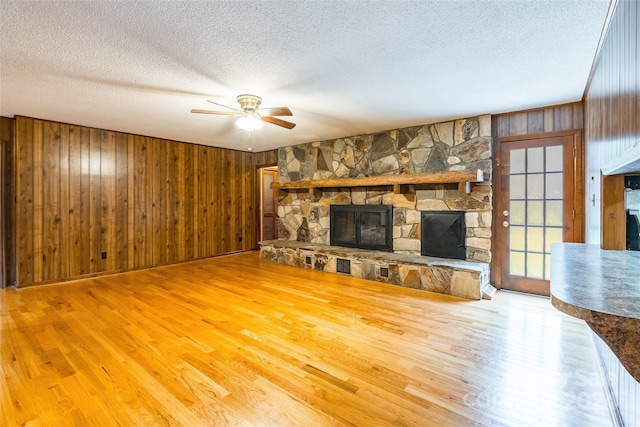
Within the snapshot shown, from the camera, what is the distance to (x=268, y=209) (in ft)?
26.0

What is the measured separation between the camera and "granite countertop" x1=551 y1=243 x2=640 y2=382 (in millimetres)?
762

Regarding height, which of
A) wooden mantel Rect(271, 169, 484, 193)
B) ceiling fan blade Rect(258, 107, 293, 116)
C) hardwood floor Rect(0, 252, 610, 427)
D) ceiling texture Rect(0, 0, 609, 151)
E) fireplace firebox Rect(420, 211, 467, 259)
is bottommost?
hardwood floor Rect(0, 252, 610, 427)

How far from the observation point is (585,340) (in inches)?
101

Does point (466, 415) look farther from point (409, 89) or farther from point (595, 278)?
point (409, 89)

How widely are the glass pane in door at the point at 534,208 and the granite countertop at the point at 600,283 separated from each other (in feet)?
7.88

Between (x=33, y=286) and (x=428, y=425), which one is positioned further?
(x=33, y=286)

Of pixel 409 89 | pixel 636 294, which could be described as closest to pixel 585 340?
pixel 636 294

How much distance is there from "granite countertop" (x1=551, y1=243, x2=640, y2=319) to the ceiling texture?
1529mm

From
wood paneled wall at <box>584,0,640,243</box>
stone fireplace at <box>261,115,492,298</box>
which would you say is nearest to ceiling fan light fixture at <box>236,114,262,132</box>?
stone fireplace at <box>261,115,492,298</box>

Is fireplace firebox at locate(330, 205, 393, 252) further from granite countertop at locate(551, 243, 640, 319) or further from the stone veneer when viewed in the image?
granite countertop at locate(551, 243, 640, 319)

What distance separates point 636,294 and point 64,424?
8.65 feet

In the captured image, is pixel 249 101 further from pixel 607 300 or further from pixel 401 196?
pixel 607 300

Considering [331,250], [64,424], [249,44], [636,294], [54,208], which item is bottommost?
[64,424]

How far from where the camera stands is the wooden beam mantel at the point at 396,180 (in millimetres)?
3935
